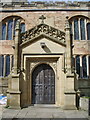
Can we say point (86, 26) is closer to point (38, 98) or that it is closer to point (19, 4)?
point (19, 4)

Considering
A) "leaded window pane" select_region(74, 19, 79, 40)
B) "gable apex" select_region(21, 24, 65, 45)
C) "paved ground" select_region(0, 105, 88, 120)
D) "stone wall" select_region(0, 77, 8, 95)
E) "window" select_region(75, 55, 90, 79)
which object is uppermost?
"leaded window pane" select_region(74, 19, 79, 40)

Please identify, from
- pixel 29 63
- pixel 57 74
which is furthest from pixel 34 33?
pixel 57 74

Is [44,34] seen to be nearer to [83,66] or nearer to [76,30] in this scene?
[83,66]

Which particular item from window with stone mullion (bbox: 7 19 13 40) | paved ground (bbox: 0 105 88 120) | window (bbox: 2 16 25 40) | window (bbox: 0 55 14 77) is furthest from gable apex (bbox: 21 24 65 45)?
window with stone mullion (bbox: 7 19 13 40)

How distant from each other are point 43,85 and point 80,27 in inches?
401

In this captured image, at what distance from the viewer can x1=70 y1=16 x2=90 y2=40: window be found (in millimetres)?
18047

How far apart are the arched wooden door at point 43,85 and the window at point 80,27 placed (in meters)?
8.53

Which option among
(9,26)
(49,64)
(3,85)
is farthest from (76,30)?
(3,85)

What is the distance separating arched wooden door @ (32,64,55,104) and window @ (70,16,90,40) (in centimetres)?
853

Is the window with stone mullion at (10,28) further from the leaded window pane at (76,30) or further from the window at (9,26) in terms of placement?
the leaded window pane at (76,30)

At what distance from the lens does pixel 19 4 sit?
63.7 feet

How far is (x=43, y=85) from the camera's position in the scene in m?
10.8

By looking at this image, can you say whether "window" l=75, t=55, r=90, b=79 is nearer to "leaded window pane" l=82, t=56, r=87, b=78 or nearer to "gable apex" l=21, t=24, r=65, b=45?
"leaded window pane" l=82, t=56, r=87, b=78

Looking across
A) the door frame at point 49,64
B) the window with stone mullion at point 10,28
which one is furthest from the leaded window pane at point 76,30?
the door frame at point 49,64
